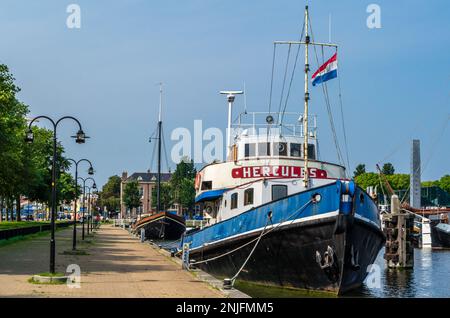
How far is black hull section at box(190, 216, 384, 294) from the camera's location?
2003 centimetres

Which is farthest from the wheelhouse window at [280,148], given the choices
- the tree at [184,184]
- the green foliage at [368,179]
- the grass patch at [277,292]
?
the green foliage at [368,179]

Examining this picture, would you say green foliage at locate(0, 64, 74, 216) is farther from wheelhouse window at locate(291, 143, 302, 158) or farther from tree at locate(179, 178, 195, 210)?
tree at locate(179, 178, 195, 210)

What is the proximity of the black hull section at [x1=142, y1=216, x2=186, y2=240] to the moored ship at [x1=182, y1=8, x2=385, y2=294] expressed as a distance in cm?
3249

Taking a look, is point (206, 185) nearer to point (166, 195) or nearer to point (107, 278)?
point (107, 278)

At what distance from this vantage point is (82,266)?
2583 cm

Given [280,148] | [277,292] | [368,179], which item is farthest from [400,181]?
[277,292]

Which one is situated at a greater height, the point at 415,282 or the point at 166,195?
the point at 166,195

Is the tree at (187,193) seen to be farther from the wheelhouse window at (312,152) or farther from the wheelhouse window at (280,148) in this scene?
the wheelhouse window at (280,148)

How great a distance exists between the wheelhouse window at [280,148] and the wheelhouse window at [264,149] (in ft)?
1.07

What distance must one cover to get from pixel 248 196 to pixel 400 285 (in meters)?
10.5

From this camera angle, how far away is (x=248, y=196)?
25.0 m

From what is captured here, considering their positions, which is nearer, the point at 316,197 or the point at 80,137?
the point at 316,197
